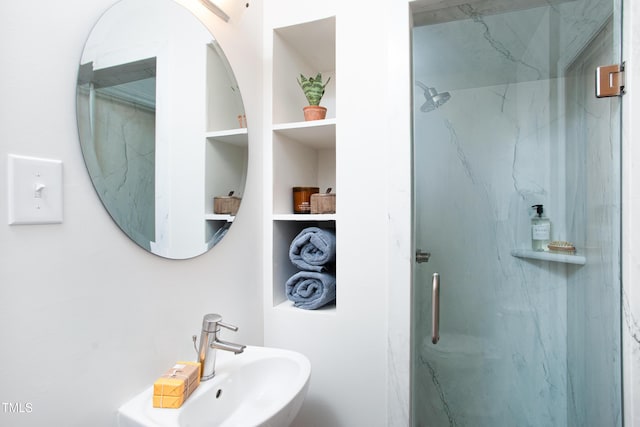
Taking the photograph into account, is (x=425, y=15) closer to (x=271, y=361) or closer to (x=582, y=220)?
(x=582, y=220)

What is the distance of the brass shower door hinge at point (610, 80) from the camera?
98cm

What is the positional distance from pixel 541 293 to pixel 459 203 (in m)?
0.44

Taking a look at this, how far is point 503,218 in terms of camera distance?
4.03 feet

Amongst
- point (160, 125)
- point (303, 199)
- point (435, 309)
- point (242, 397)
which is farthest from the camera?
point (303, 199)

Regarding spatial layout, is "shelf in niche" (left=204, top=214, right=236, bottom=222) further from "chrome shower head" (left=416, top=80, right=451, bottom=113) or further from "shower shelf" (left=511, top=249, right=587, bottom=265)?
"shower shelf" (left=511, top=249, right=587, bottom=265)

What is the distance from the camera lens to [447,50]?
47.0 inches

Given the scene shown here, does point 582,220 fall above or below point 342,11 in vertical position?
below

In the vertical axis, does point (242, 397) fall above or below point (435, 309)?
below

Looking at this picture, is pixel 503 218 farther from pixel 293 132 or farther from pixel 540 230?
pixel 293 132

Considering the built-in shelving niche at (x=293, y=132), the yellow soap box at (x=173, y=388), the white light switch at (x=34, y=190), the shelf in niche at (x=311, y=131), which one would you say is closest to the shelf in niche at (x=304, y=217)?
the built-in shelving niche at (x=293, y=132)

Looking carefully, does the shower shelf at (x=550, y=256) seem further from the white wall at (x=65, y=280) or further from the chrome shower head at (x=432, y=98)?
the white wall at (x=65, y=280)

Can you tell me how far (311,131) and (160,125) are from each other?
2.07 feet

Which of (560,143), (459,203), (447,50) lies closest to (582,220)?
(560,143)

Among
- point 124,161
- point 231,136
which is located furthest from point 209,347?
point 231,136
